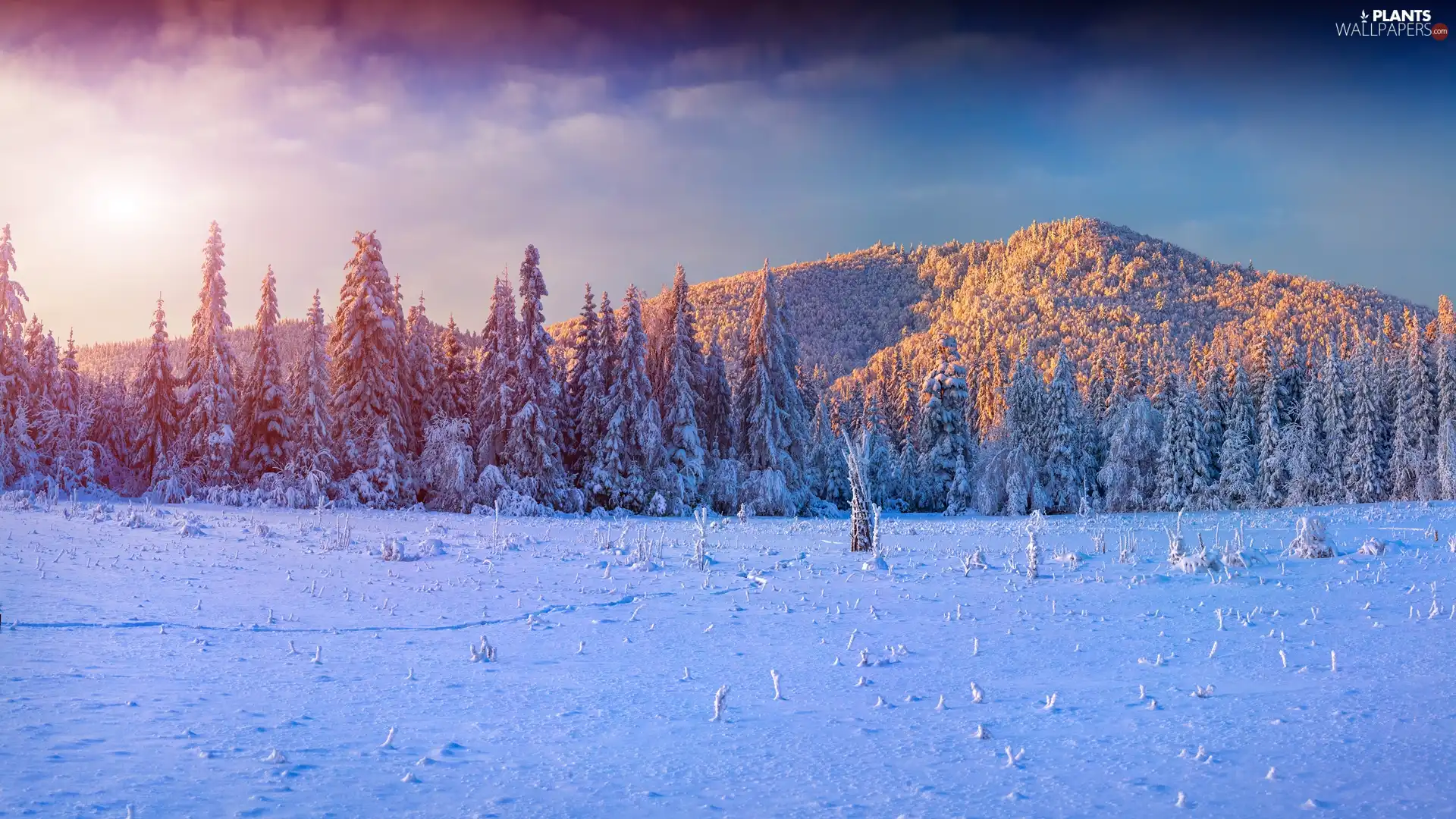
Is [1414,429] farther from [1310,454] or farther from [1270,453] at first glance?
[1270,453]

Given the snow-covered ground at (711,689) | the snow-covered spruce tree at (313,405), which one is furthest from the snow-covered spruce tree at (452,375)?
the snow-covered ground at (711,689)

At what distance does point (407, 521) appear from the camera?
29703mm

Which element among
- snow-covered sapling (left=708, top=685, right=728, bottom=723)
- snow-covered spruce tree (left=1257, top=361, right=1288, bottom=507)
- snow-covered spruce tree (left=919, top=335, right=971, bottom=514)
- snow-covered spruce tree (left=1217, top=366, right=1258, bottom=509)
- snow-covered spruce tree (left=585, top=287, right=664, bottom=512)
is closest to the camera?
snow-covered sapling (left=708, top=685, right=728, bottom=723)

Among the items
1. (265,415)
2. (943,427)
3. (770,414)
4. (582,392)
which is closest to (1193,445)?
(943,427)

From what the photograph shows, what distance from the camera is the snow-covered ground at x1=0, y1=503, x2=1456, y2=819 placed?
6.30 metres

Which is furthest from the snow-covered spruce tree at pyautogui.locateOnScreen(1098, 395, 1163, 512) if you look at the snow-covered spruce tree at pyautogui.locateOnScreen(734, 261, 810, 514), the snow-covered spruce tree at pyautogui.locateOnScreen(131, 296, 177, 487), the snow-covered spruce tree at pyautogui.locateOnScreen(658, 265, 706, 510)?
the snow-covered spruce tree at pyautogui.locateOnScreen(131, 296, 177, 487)

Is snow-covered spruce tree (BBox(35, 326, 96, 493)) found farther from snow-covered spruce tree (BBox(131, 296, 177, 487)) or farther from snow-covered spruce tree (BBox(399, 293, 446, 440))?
snow-covered spruce tree (BBox(399, 293, 446, 440))

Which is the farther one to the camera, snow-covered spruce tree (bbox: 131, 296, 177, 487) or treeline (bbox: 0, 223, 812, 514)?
snow-covered spruce tree (bbox: 131, 296, 177, 487)

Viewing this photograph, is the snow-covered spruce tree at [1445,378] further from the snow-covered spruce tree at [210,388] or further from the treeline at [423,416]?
the snow-covered spruce tree at [210,388]

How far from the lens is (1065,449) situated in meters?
58.1

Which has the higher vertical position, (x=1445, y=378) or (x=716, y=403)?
(x=1445, y=378)

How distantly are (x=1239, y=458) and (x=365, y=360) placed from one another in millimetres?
51557

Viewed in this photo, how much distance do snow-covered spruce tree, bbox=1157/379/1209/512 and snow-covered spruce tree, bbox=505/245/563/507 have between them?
38740 mm

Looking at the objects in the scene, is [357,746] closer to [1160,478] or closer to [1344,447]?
[1160,478]
